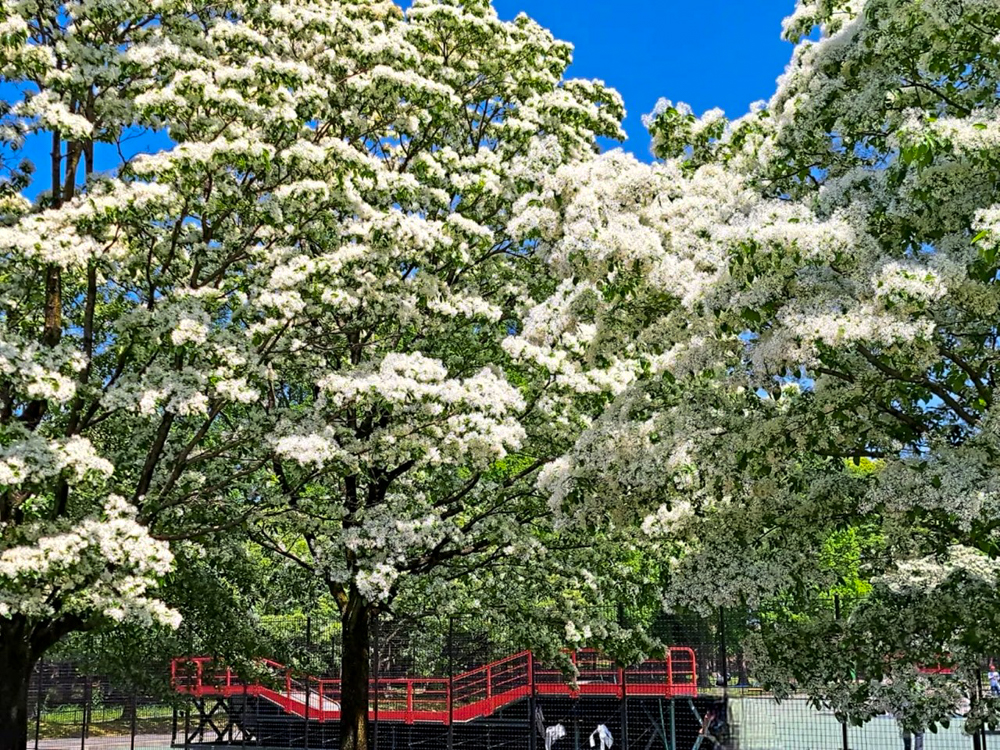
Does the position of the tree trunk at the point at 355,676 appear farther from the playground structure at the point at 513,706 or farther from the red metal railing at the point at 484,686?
the red metal railing at the point at 484,686

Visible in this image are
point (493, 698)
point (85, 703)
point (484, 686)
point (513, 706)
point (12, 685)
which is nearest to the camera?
point (12, 685)

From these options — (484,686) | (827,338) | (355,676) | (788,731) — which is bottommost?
(788,731)

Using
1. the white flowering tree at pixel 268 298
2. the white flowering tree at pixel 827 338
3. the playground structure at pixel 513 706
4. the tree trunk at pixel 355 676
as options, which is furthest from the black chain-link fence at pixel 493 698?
the white flowering tree at pixel 827 338

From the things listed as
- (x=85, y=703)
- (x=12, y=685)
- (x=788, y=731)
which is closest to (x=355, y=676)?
(x=12, y=685)

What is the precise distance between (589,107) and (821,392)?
8.79m

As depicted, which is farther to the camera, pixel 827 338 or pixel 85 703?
pixel 85 703

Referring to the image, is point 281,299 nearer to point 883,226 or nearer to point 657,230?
point 657,230

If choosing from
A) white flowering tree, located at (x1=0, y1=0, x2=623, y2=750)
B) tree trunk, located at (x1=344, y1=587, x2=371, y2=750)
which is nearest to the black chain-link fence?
tree trunk, located at (x1=344, y1=587, x2=371, y2=750)

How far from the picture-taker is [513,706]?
2214 cm

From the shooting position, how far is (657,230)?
984 cm

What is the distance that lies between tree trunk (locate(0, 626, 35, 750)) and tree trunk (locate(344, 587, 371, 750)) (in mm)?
4693

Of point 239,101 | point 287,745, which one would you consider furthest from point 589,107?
point 287,745

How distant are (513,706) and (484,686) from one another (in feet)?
2.70

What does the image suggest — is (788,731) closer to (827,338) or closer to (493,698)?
(493,698)
